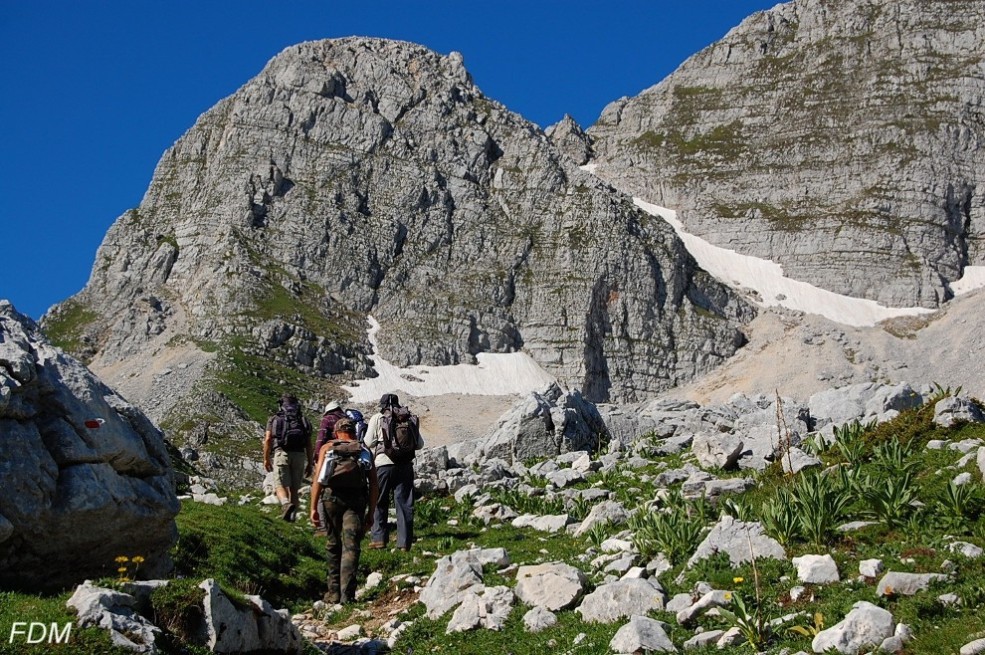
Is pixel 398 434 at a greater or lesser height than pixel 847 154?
lesser

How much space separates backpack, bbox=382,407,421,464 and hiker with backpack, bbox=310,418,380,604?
3243 millimetres

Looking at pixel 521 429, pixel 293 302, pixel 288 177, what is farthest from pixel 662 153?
pixel 521 429

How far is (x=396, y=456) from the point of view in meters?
17.8

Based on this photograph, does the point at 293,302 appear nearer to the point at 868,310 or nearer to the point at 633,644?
the point at 868,310

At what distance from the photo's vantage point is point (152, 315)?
124 metres

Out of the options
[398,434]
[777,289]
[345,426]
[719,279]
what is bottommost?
[345,426]

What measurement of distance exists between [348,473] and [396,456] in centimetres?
399

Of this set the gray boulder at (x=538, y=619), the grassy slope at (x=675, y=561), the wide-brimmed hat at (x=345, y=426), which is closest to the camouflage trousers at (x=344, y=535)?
the grassy slope at (x=675, y=561)

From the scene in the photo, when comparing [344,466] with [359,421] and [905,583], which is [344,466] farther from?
[905,583]

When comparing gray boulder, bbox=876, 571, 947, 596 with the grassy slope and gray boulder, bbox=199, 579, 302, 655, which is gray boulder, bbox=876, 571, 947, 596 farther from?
gray boulder, bbox=199, 579, 302, 655

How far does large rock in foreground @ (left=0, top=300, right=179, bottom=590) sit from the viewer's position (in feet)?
32.8

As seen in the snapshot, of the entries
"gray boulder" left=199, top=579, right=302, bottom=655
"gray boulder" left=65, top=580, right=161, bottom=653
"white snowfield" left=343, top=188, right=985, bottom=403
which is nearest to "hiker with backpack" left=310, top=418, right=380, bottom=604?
"gray boulder" left=199, top=579, right=302, bottom=655

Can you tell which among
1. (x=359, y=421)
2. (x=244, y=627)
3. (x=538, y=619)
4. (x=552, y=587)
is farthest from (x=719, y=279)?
(x=244, y=627)

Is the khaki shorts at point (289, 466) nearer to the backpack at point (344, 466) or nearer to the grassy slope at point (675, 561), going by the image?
the grassy slope at point (675, 561)
